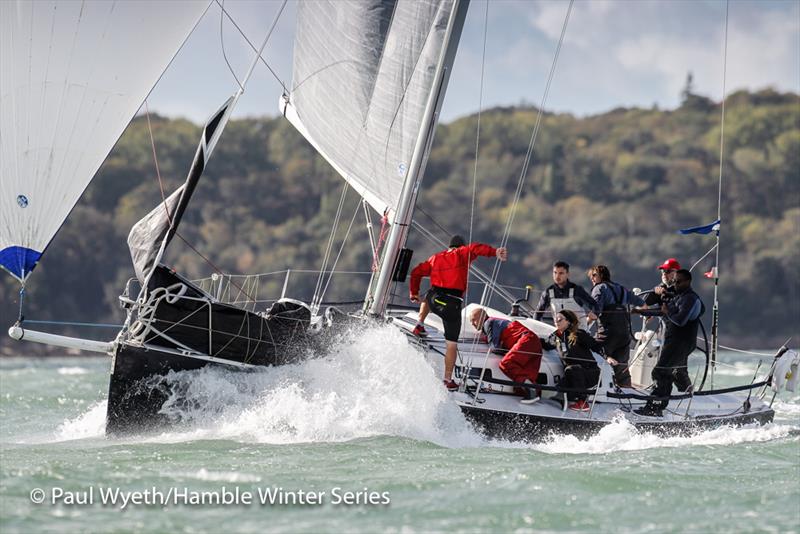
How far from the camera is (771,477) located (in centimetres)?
762

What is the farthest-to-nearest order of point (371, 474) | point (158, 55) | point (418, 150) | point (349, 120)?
point (349, 120) < point (418, 150) < point (158, 55) < point (371, 474)

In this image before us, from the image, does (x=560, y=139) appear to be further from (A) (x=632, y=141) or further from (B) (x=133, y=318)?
(B) (x=133, y=318)

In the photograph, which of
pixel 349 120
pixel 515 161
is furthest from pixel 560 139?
pixel 349 120

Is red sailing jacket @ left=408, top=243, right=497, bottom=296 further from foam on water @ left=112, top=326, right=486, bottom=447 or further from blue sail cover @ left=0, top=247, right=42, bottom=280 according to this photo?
blue sail cover @ left=0, top=247, right=42, bottom=280

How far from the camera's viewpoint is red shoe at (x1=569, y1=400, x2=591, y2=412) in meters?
9.20

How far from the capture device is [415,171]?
966 cm

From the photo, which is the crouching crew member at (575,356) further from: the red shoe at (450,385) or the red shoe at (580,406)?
the red shoe at (450,385)

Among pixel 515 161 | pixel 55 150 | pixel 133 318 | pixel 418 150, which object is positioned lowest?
pixel 133 318

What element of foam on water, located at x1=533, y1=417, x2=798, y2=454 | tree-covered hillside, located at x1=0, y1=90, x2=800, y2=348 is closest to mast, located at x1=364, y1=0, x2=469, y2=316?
foam on water, located at x1=533, y1=417, x2=798, y2=454

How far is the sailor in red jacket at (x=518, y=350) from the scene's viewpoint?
9195 millimetres

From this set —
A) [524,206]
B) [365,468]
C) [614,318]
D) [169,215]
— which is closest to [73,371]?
[169,215]

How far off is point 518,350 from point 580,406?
72 cm

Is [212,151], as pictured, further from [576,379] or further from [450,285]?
[576,379]

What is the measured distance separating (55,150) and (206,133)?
1.26 m
